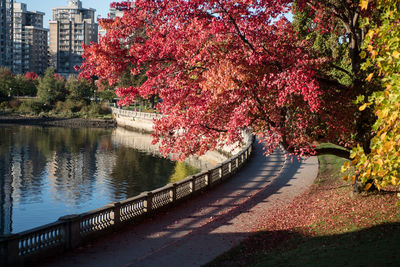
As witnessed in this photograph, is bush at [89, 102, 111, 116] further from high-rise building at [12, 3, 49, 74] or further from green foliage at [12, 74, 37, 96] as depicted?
high-rise building at [12, 3, 49, 74]

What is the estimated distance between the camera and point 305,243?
1246 centimetres

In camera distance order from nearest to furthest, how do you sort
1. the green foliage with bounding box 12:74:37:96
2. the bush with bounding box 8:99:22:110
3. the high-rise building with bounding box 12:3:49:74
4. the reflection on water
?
the reflection on water → the bush with bounding box 8:99:22:110 → the green foliage with bounding box 12:74:37:96 → the high-rise building with bounding box 12:3:49:74

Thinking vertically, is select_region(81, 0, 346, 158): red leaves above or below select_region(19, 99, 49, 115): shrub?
above

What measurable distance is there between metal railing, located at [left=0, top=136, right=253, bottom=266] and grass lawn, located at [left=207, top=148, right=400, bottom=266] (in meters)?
4.53

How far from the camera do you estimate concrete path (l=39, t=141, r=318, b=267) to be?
501 inches

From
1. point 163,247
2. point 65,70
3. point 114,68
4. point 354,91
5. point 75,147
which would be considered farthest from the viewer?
point 65,70

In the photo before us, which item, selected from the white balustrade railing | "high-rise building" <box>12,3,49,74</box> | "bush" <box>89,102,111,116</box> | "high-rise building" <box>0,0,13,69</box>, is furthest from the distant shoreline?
"high-rise building" <box>12,3,49,74</box>

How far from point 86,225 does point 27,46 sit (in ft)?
598

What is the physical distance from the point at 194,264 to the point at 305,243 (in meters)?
3.29

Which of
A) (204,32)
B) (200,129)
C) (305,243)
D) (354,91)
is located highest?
(204,32)

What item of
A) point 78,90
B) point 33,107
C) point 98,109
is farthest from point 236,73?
point 78,90

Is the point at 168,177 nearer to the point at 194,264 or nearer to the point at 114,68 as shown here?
the point at 114,68

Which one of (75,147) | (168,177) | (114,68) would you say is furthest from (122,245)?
(75,147)

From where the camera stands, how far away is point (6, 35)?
168m
